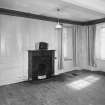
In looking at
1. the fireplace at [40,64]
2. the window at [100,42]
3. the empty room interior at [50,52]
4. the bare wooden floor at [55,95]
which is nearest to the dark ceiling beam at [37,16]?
the empty room interior at [50,52]

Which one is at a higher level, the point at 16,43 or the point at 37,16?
the point at 37,16

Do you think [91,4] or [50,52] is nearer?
[91,4]

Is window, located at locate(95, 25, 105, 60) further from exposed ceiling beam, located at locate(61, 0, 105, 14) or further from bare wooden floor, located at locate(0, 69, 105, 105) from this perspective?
exposed ceiling beam, located at locate(61, 0, 105, 14)

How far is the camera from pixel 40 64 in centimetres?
454

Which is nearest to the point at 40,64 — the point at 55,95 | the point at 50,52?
the point at 50,52

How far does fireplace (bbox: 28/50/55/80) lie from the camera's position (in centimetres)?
431

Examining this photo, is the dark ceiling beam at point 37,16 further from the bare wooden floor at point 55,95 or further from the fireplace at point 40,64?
the bare wooden floor at point 55,95

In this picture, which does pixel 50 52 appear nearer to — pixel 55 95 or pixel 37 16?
pixel 37 16

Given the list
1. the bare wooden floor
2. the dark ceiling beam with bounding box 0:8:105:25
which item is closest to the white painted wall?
the dark ceiling beam with bounding box 0:8:105:25

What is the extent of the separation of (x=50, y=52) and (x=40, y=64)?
68cm

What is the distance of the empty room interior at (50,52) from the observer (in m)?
2.92

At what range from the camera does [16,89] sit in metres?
3.42

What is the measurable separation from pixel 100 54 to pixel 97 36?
902 millimetres

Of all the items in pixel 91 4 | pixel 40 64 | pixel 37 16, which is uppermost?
pixel 37 16
